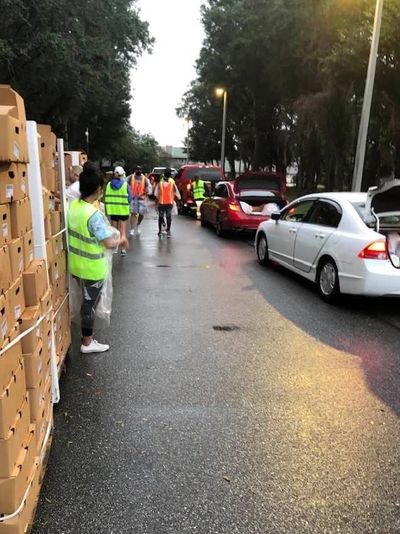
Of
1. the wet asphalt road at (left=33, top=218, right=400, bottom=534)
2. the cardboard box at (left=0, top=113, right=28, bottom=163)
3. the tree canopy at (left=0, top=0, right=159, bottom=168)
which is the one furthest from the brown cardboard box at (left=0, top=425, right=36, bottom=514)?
the tree canopy at (left=0, top=0, right=159, bottom=168)

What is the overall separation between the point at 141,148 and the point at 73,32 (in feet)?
302

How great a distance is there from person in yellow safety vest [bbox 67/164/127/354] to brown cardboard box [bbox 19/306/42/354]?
1951 mm

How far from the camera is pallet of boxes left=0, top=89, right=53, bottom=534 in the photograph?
2.42 metres

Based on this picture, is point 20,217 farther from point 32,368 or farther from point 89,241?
point 89,241

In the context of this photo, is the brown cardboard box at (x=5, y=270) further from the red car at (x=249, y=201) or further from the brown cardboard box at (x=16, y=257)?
the red car at (x=249, y=201)

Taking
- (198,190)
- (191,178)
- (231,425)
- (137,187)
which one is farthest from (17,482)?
(191,178)

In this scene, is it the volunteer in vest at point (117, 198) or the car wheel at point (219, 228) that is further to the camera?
the car wheel at point (219, 228)

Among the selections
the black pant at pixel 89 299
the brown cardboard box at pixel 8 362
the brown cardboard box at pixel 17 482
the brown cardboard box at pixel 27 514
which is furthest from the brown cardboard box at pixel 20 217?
the black pant at pixel 89 299

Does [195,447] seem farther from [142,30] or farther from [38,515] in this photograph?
[142,30]

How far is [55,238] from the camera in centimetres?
445

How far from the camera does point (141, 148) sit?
112375 millimetres

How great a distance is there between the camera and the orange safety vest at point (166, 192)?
13.8 m

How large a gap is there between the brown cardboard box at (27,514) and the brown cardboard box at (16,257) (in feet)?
3.26

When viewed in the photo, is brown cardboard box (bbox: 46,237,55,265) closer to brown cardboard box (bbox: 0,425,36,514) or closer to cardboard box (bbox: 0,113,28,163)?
cardboard box (bbox: 0,113,28,163)
